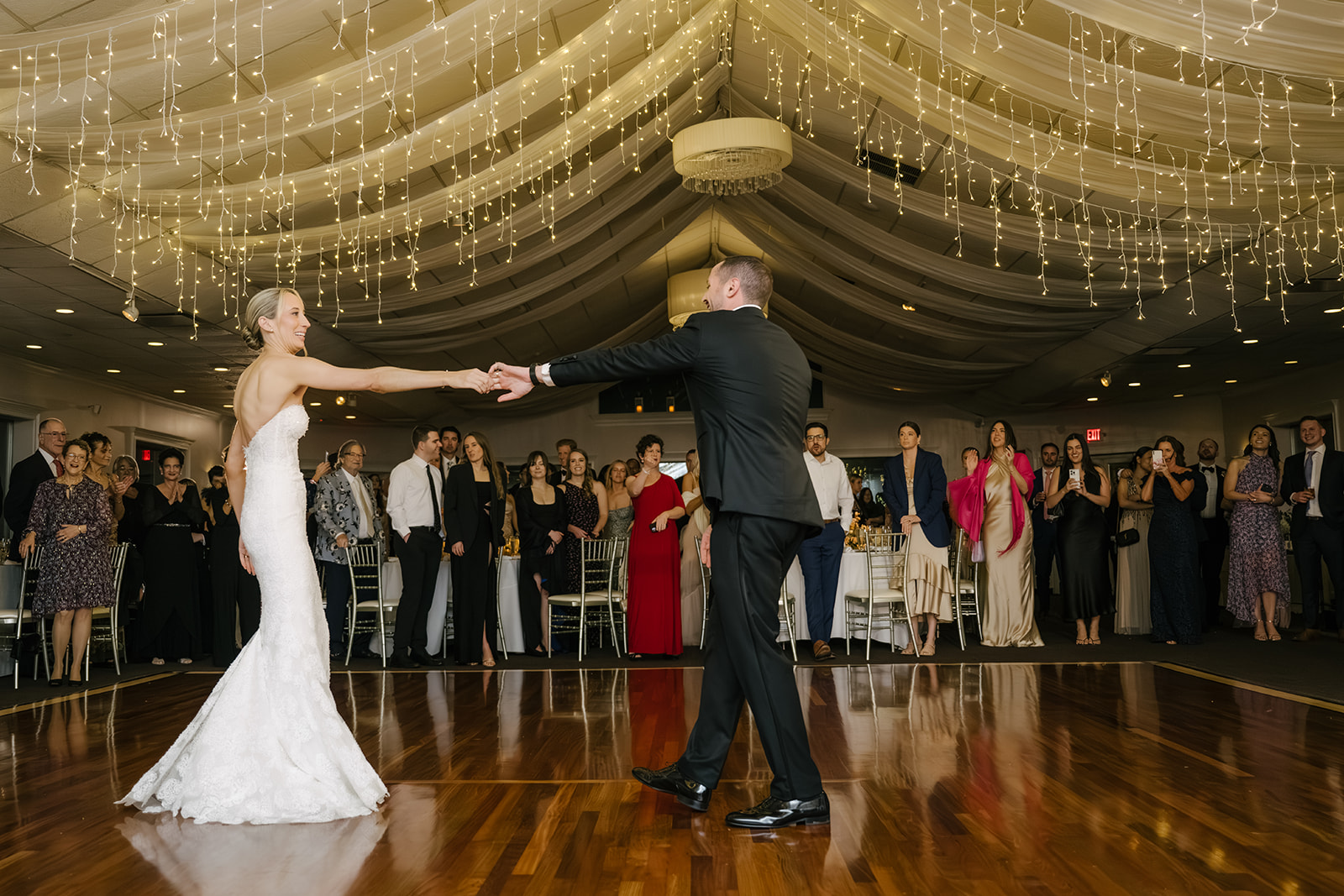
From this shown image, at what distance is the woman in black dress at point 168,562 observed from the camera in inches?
283

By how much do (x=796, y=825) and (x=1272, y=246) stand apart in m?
6.36

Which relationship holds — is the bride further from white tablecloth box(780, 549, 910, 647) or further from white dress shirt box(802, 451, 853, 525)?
white tablecloth box(780, 549, 910, 647)

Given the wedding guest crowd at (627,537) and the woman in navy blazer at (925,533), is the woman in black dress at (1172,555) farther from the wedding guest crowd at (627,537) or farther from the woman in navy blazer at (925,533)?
the woman in navy blazer at (925,533)

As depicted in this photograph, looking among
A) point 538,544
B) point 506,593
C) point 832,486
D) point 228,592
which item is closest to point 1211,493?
point 832,486

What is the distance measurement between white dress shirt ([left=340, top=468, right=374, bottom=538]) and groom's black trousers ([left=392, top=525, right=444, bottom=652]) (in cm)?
78

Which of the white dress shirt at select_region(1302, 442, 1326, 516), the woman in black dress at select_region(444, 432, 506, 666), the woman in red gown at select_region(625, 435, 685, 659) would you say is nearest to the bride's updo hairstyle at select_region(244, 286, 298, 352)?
the woman in black dress at select_region(444, 432, 506, 666)

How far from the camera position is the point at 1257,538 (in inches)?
297

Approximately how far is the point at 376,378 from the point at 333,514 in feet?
15.6

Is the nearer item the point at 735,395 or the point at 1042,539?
the point at 735,395

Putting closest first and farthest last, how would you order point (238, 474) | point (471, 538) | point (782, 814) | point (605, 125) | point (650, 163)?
point (782, 814)
point (238, 474)
point (605, 125)
point (471, 538)
point (650, 163)

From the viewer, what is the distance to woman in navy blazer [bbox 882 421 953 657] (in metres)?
6.75

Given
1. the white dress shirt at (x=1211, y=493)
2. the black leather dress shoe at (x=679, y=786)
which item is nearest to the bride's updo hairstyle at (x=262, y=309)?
the black leather dress shoe at (x=679, y=786)

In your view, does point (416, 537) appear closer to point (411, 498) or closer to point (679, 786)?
point (411, 498)

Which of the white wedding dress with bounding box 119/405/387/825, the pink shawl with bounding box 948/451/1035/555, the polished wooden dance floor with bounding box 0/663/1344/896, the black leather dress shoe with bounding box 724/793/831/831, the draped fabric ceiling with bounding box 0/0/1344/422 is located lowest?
the polished wooden dance floor with bounding box 0/663/1344/896
